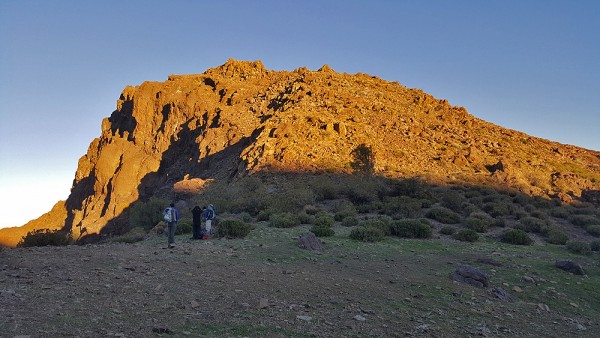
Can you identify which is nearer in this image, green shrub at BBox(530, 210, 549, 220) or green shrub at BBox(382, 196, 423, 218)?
green shrub at BBox(382, 196, 423, 218)

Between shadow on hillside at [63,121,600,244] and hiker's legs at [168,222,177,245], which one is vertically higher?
shadow on hillside at [63,121,600,244]

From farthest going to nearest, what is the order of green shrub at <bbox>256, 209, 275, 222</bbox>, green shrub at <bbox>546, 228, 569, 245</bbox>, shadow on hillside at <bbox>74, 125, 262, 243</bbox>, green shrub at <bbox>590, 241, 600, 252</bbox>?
shadow on hillside at <bbox>74, 125, 262, 243</bbox>, green shrub at <bbox>256, 209, 275, 222</bbox>, green shrub at <bbox>546, 228, 569, 245</bbox>, green shrub at <bbox>590, 241, 600, 252</bbox>

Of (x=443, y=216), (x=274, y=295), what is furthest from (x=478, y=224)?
(x=274, y=295)

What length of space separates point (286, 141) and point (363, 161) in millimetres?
7154

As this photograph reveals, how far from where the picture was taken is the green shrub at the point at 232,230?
17194 mm

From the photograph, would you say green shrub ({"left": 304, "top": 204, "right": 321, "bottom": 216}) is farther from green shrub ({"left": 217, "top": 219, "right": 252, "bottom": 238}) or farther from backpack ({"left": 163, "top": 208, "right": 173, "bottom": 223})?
backpack ({"left": 163, "top": 208, "right": 173, "bottom": 223})

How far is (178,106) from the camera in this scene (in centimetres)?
5616

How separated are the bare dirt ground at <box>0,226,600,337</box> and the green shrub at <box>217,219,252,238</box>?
9.38 ft

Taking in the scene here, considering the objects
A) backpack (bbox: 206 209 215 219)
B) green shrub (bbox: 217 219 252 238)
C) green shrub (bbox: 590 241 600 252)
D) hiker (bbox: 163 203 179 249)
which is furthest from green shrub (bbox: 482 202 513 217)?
hiker (bbox: 163 203 179 249)

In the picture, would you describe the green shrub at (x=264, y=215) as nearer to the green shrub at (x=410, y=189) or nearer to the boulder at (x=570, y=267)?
the green shrub at (x=410, y=189)

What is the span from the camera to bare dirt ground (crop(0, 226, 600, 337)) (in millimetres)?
6762

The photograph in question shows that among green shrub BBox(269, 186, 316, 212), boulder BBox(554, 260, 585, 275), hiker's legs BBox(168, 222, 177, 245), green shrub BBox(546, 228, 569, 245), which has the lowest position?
boulder BBox(554, 260, 585, 275)

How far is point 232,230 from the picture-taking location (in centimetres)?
1734

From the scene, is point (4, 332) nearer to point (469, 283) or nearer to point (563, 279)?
point (469, 283)
